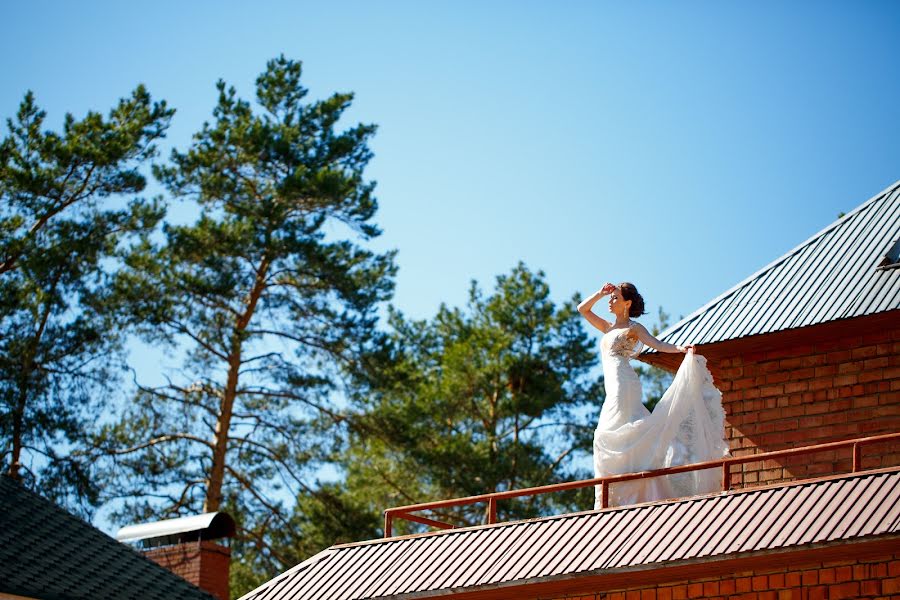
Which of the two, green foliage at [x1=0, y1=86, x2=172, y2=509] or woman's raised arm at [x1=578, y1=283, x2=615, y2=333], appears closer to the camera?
woman's raised arm at [x1=578, y1=283, x2=615, y2=333]

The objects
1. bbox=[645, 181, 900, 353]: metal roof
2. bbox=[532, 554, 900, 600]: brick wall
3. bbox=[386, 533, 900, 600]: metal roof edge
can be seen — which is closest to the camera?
bbox=[386, 533, 900, 600]: metal roof edge

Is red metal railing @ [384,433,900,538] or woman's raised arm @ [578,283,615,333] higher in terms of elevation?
woman's raised arm @ [578,283,615,333]

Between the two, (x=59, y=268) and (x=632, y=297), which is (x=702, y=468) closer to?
(x=632, y=297)

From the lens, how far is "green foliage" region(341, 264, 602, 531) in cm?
3319

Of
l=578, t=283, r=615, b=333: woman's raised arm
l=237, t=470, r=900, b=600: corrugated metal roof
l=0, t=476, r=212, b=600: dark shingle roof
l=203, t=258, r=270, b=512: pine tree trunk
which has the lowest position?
l=237, t=470, r=900, b=600: corrugated metal roof

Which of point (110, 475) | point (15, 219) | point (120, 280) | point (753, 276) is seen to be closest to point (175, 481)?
point (110, 475)

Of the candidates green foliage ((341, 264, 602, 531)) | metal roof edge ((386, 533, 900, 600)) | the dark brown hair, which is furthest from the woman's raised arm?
green foliage ((341, 264, 602, 531))

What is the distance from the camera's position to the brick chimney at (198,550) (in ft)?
73.6

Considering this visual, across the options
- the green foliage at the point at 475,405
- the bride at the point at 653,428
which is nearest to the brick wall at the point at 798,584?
the bride at the point at 653,428

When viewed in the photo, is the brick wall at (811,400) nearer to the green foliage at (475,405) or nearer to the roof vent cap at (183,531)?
the roof vent cap at (183,531)

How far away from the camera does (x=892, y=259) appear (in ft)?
53.8

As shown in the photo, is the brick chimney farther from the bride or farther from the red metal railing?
the bride

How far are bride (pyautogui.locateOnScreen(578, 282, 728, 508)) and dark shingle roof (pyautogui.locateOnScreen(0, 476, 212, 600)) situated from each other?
7.71 m

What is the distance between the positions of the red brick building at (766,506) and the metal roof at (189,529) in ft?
24.7
